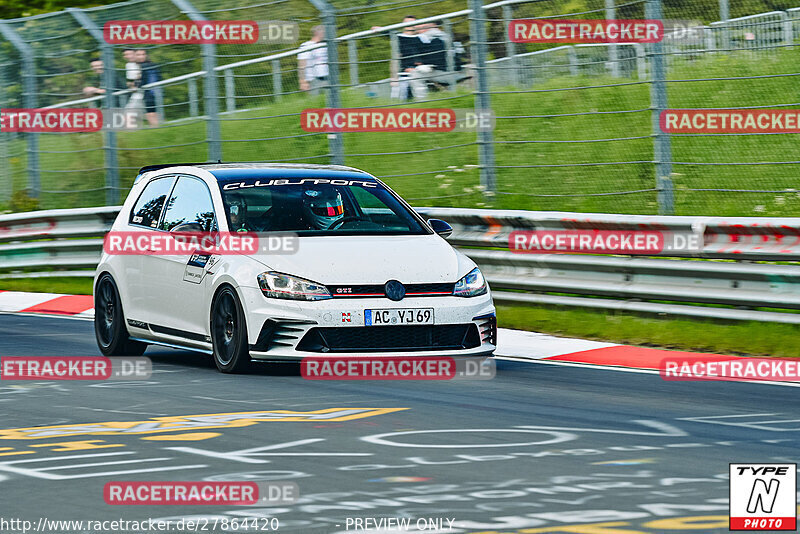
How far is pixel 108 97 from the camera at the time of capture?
20266 millimetres

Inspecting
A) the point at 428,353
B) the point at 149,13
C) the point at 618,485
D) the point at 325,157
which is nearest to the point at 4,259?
the point at 149,13

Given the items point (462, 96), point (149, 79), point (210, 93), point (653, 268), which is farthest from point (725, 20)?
point (149, 79)

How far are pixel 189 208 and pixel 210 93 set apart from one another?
7387mm

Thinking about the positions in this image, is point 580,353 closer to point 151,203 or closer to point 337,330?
point 337,330

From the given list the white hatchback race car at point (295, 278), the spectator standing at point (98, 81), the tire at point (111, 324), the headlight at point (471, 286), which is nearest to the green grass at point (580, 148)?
the spectator standing at point (98, 81)

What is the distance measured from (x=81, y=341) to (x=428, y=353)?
4.33 metres

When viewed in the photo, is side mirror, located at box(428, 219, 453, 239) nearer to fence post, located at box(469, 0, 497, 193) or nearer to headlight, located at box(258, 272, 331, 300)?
headlight, located at box(258, 272, 331, 300)

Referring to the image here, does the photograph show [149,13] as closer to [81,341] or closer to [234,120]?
[234,120]

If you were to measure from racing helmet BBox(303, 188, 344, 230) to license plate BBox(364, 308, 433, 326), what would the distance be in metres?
1.13

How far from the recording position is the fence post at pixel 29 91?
21.3 m

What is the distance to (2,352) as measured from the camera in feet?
41.3

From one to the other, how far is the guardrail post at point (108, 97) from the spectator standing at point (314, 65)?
3.51 m

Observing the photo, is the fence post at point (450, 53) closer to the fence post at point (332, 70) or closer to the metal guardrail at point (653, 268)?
the fence post at point (332, 70)

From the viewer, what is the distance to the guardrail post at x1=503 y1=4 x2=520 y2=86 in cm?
1548
